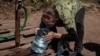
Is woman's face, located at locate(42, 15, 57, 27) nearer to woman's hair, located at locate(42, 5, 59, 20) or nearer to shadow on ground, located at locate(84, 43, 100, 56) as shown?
woman's hair, located at locate(42, 5, 59, 20)

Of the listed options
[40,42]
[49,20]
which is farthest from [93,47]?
[49,20]

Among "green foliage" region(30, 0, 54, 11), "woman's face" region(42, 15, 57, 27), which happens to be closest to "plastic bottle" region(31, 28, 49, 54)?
"woman's face" region(42, 15, 57, 27)

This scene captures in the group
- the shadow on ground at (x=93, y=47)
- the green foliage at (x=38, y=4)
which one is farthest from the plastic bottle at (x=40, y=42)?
the green foliage at (x=38, y=4)

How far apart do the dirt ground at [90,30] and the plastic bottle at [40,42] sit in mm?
304

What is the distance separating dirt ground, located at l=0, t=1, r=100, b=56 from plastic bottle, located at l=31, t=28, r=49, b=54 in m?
0.30

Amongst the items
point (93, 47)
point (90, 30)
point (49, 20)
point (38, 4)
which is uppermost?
point (49, 20)

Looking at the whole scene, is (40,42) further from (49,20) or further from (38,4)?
(38,4)

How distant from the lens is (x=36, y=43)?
3510 millimetres

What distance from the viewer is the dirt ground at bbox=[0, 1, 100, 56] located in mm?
5070

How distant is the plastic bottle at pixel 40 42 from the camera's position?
11.1 feet

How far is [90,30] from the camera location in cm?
620

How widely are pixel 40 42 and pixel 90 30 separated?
2976 millimetres

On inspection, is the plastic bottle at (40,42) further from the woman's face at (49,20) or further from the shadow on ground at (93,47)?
the shadow on ground at (93,47)

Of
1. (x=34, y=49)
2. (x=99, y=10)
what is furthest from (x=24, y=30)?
(x=99, y=10)
